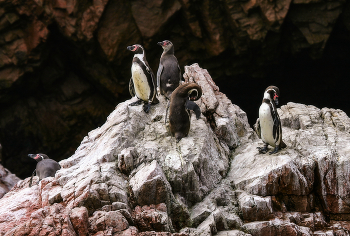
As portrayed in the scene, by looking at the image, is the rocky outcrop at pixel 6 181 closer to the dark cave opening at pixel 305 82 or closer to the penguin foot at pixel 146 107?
the penguin foot at pixel 146 107

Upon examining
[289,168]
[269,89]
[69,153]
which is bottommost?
[69,153]

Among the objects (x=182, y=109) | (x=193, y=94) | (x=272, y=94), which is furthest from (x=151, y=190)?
Answer: (x=272, y=94)

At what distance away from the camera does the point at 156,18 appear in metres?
15.4

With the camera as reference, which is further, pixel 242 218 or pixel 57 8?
pixel 57 8

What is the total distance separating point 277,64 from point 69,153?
32.8ft

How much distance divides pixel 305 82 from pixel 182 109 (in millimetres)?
12126

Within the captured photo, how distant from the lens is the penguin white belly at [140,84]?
809 centimetres

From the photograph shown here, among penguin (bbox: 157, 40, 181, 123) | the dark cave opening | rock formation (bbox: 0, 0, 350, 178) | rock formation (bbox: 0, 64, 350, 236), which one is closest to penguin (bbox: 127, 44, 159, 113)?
penguin (bbox: 157, 40, 181, 123)

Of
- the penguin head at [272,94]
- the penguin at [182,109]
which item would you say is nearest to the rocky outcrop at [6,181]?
the penguin at [182,109]

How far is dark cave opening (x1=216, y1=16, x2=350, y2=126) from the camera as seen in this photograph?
16812 mm

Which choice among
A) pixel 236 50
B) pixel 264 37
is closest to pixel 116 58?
pixel 236 50

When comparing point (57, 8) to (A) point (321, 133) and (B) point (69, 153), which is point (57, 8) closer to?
(B) point (69, 153)

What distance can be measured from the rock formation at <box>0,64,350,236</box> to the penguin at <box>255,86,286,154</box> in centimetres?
31

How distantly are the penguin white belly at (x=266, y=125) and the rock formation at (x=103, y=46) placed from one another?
8344mm
